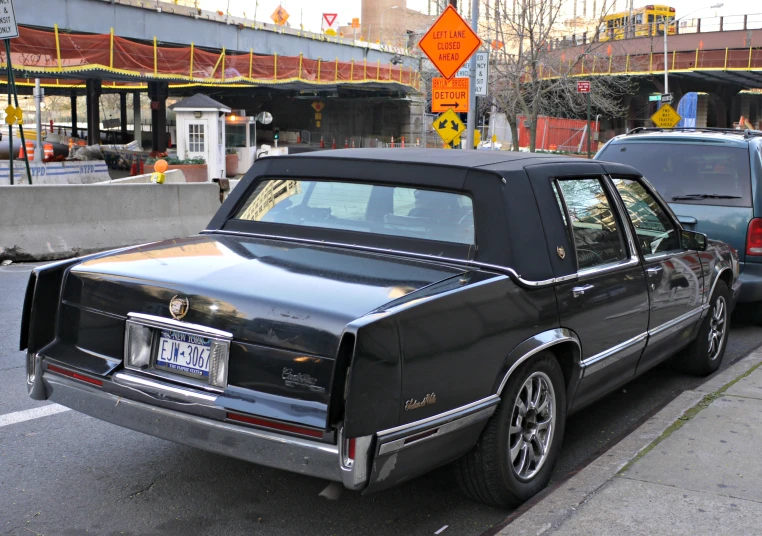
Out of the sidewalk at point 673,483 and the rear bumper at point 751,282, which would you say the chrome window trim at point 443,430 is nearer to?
the sidewalk at point 673,483

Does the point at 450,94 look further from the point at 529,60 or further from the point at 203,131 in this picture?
the point at 529,60

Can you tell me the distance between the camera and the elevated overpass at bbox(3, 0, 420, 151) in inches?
992

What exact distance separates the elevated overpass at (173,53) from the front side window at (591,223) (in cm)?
2225

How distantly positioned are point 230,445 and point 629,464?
2.05 m

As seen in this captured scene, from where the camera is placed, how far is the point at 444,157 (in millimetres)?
4465

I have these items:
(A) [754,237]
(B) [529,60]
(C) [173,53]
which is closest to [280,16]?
(C) [173,53]

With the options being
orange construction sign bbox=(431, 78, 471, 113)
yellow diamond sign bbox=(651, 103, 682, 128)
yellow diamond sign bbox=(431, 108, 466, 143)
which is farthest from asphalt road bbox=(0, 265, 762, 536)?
yellow diamond sign bbox=(651, 103, 682, 128)

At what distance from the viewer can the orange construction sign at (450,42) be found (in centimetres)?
1299

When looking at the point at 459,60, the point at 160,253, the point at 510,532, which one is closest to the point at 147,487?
the point at 160,253

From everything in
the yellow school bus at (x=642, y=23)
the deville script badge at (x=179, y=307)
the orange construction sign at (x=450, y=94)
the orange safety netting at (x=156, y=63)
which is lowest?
the deville script badge at (x=179, y=307)

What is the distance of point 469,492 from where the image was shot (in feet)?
12.4

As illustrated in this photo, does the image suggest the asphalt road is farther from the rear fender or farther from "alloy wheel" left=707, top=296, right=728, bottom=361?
"alloy wheel" left=707, top=296, right=728, bottom=361

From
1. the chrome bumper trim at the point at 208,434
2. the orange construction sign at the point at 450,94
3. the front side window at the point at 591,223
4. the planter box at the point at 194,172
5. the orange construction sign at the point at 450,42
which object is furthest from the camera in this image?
the planter box at the point at 194,172

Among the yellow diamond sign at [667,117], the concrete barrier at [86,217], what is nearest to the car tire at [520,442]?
the concrete barrier at [86,217]
